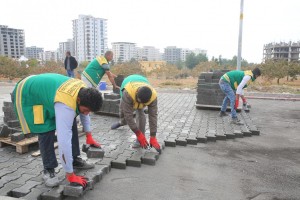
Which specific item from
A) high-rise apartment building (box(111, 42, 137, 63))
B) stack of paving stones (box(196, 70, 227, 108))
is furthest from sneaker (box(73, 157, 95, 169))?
high-rise apartment building (box(111, 42, 137, 63))

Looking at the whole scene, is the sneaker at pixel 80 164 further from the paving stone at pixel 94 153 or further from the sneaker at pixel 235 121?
the sneaker at pixel 235 121

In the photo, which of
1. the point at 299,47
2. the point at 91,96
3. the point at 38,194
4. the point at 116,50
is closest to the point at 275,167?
the point at 91,96

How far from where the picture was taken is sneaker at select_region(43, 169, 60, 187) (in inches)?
117

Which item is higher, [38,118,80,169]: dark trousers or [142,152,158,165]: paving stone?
[38,118,80,169]: dark trousers

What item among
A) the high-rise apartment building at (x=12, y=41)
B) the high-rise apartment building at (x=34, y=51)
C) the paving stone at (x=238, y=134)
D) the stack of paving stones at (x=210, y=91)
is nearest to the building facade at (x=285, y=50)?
the high-rise apartment building at (x=12, y=41)

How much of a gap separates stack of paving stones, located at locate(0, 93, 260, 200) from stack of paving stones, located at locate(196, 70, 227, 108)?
0.45m

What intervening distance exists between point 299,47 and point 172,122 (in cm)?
7462

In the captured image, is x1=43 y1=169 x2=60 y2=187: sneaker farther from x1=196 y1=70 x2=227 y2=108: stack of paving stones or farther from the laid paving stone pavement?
x1=196 y1=70 x2=227 y2=108: stack of paving stones

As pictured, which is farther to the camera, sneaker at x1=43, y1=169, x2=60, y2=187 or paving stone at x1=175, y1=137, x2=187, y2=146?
paving stone at x1=175, y1=137, x2=187, y2=146

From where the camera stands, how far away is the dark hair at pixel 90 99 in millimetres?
2504

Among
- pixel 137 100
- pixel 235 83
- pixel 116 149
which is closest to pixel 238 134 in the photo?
pixel 235 83

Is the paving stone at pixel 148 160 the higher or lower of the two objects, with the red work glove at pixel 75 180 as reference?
lower

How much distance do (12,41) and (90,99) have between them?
213 feet

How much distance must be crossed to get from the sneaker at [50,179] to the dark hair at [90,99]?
3.59 ft
